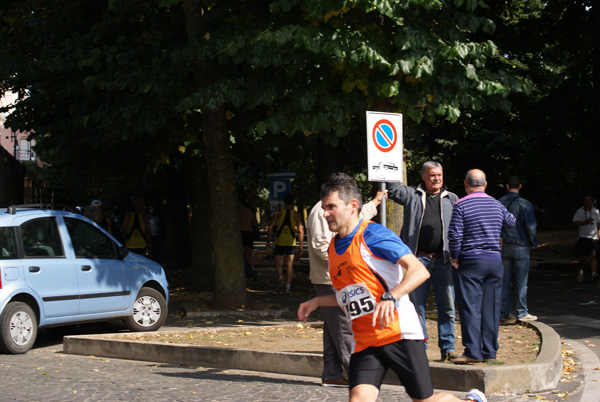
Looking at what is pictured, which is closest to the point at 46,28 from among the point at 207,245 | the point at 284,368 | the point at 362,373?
the point at 207,245

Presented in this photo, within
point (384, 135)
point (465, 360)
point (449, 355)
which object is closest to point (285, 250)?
point (384, 135)

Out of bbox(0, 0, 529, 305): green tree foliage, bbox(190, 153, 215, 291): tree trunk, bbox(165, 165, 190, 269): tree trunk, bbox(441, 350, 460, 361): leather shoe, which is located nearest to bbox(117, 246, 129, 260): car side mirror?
bbox(0, 0, 529, 305): green tree foliage

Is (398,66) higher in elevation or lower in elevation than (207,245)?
higher

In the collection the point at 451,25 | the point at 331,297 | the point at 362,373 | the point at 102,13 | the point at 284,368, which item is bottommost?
the point at 284,368

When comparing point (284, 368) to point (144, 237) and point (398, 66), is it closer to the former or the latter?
point (398, 66)

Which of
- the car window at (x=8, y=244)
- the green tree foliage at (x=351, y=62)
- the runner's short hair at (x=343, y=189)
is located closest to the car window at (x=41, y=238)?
the car window at (x=8, y=244)

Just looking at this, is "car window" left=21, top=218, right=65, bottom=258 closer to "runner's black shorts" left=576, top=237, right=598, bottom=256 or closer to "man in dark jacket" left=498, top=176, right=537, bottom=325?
"man in dark jacket" left=498, top=176, right=537, bottom=325

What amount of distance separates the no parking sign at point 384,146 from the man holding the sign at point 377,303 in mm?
3945

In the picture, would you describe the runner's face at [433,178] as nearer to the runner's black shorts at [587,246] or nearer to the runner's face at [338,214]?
the runner's face at [338,214]

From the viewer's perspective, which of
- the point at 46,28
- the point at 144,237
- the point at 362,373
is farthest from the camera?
the point at 144,237

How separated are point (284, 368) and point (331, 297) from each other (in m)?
3.46

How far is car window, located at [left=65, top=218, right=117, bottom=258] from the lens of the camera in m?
10.9

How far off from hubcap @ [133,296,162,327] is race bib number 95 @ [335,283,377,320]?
7379mm

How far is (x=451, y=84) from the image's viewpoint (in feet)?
36.3
